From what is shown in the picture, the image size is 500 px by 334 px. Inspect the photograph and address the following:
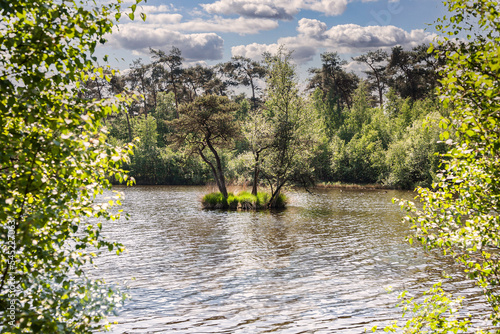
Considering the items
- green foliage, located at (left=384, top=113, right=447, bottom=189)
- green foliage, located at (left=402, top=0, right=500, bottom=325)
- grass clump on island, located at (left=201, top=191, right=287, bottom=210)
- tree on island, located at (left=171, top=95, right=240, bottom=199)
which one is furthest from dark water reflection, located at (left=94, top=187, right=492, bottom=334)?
green foliage, located at (left=384, top=113, right=447, bottom=189)

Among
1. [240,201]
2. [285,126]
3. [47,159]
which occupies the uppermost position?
[285,126]

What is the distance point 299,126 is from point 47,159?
2789cm

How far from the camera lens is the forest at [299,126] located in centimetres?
3138

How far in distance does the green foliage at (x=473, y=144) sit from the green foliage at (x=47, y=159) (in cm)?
411

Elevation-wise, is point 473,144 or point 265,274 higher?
point 473,144

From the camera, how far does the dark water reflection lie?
9.47 metres

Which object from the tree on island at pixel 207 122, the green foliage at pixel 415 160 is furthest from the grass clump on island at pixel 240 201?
the green foliage at pixel 415 160

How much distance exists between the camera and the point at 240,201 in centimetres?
3203

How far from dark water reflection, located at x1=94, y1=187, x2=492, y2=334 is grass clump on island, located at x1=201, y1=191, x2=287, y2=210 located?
6.51 meters

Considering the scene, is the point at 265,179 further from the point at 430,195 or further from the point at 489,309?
the point at 430,195

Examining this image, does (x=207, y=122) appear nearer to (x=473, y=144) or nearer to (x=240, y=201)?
(x=240, y=201)

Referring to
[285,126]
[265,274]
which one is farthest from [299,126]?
[265,274]

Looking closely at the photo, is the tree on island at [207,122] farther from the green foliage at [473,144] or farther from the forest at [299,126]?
the green foliage at [473,144]

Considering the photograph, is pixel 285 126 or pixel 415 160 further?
pixel 415 160
